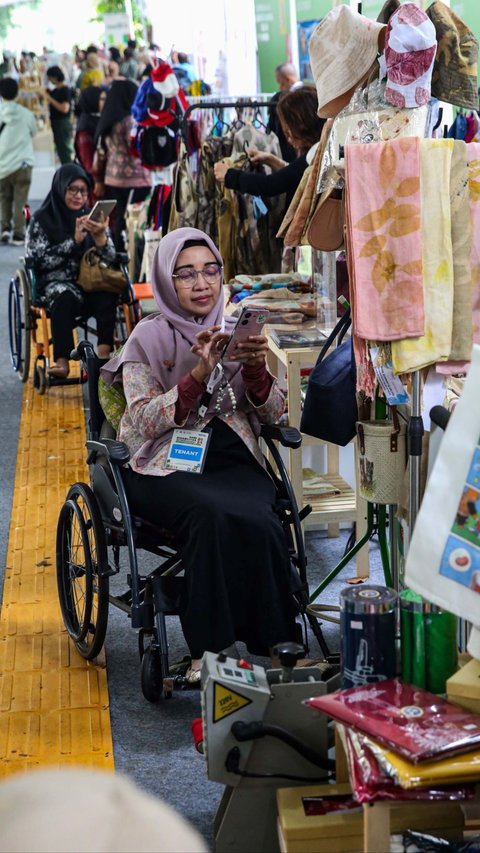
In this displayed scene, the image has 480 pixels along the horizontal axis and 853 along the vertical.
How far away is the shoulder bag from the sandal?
59 cm

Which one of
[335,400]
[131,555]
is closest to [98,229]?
[335,400]

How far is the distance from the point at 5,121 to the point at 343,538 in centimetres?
955

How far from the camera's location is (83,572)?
128 inches

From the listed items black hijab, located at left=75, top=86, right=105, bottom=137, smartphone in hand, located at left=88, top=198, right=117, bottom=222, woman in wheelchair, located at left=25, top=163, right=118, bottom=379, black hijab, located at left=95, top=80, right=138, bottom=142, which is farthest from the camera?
black hijab, located at left=75, top=86, right=105, bottom=137

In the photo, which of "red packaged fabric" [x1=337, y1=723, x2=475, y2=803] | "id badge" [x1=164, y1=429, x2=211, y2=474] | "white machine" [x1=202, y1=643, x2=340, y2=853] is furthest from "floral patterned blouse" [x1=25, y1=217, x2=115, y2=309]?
"red packaged fabric" [x1=337, y1=723, x2=475, y2=803]

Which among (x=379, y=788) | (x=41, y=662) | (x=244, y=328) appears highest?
(x=244, y=328)

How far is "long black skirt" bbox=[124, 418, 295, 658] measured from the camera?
114 inches

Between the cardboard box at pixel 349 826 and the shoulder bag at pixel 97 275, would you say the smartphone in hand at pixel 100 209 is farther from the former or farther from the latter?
the cardboard box at pixel 349 826

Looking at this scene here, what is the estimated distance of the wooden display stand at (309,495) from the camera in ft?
12.2

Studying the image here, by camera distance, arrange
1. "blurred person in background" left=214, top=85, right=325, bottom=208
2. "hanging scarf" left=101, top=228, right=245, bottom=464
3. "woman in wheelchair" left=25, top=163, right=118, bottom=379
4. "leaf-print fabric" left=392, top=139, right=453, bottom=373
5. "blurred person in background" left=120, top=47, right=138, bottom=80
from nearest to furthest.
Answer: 1. "leaf-print fabric" left=392, top=139, right=453, bottom=373
2. "hanging scarf" left=101, top=228, right=245, bottom=464
3. "blurred person in background" left=214, top=85, right=325, bottom=208
4. "woman in wheelchair" left=25, top=163, right=118, bottom=379
5. "blurred person in background" left=120, top=47, right=138, bottom=80

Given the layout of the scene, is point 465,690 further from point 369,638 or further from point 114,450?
point 114,450

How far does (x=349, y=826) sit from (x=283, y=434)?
4.37ft

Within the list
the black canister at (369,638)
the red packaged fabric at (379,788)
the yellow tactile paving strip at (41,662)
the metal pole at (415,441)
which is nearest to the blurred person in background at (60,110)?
the yellow tactile paving strip at (41,662)

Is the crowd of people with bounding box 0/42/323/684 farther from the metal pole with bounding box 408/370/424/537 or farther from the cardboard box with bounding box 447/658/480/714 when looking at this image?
the cardboard box with bounding box 447/658/480/714
